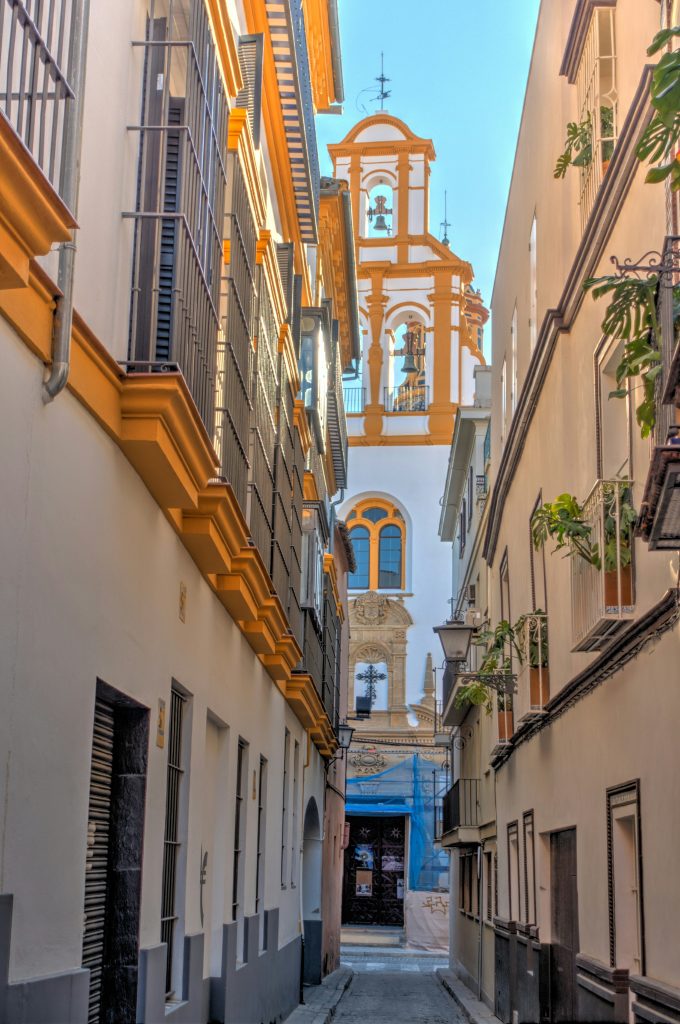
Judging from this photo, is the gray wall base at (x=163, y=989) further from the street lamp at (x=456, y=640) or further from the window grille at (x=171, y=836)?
the street lamp at (x=456, y=640)

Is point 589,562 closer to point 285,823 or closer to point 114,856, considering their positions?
point 114,856

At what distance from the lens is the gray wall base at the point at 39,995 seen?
545cm

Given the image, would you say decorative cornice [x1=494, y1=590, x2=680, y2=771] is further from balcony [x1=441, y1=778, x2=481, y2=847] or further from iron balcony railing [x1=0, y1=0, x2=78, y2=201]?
balcony [x1=441, y1=778, x2=481, y2=847]

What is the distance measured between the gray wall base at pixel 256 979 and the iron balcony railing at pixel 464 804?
20.3ft

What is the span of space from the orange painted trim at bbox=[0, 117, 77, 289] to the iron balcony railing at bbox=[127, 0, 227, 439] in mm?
2309

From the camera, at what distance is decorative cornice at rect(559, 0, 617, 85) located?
33.1 ft

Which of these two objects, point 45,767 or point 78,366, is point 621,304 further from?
point 45,767

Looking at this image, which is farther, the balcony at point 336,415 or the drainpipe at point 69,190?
the balcony at point 336,415

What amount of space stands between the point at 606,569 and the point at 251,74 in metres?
5.50

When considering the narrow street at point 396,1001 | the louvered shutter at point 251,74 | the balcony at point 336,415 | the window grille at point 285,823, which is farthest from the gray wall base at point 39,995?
the balcony at point 336,415

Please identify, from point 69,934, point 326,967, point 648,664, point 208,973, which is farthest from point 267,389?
point 326,967

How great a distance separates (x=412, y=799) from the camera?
149 feet

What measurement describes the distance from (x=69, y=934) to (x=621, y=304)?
4058 mm

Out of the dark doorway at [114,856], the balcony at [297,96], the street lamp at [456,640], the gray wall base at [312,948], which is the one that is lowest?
the gray wall base at [312,948]
